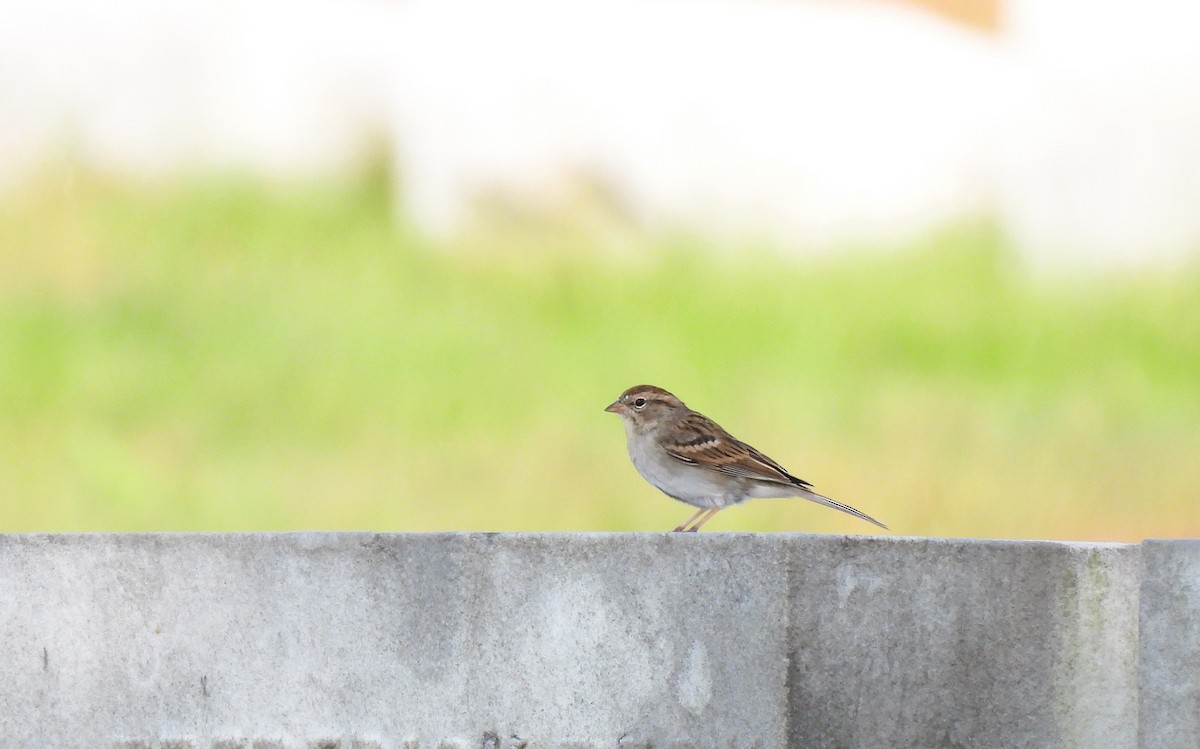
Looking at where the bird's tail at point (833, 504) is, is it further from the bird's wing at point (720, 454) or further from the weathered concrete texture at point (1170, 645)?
the weathered concrete texture at point (1170, 645)

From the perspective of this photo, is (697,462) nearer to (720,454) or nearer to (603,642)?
(720,454)

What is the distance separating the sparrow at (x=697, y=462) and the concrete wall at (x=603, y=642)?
2.21 metres

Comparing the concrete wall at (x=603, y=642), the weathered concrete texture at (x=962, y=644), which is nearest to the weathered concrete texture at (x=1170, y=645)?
the concrete wall at (x=603, y=642)

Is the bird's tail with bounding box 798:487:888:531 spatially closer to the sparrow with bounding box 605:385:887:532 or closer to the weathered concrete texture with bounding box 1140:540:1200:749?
the sparrow with bounding box 605:385:887:532

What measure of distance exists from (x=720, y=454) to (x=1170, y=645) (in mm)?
2982

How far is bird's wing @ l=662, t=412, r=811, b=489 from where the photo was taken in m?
7.76

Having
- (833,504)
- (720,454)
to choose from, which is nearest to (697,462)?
(720,454)

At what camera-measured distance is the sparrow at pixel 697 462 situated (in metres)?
7.79

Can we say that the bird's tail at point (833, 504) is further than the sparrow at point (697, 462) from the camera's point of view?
A: No

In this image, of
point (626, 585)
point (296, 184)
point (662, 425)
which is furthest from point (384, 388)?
point (626, 585)

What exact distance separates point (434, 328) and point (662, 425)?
6.94 m

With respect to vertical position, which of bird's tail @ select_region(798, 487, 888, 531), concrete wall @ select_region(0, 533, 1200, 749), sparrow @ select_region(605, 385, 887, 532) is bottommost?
concrete wall @ select_region(0, 533, 1200, 749)

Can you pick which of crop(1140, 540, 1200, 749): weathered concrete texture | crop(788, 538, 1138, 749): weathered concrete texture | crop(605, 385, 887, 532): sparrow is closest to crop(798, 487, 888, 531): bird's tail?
crop(605, 385, 887, 532): sparrow

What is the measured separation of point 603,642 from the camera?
539 centimetres
